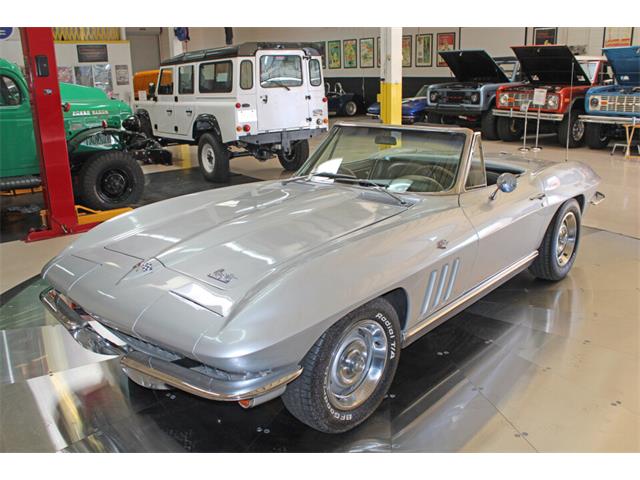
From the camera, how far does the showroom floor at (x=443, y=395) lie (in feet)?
8.52

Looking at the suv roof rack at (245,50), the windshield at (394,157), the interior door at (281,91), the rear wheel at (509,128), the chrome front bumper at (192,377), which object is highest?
the suv roof rack at (245,50)

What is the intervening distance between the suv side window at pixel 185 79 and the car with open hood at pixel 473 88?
20.8 feet

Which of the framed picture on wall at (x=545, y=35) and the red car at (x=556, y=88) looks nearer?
the red car at (x=556, y=88)

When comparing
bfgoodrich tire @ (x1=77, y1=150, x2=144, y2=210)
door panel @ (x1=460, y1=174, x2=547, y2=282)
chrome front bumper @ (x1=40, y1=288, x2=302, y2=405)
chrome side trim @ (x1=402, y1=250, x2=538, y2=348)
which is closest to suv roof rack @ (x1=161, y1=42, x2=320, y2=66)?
bfgoodrich tire @ (x1=77, y1=150, x2=144, y2=210)

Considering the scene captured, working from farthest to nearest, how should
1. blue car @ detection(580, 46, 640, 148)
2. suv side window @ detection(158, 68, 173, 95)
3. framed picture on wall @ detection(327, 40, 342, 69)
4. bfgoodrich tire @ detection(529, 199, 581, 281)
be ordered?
framed picture on wall @ detection(327, 40, 342, 69) < suv side window @ detection(158, 68, 173, 95) < blue car @ detection(580, 46, 640, 148) < bfgoodrich tire @ detection(529, 199, 581, 281)

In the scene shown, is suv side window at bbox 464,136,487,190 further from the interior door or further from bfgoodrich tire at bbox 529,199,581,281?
the interior door

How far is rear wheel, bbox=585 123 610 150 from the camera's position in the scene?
11.6 m

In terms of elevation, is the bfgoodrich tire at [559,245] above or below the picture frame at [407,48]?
below

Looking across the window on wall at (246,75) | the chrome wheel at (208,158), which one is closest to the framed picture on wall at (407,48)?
the window on wall at (246,75)

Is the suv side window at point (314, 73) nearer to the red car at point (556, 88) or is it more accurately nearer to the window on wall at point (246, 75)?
the window on wall at point (246, 75)

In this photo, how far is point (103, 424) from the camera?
2.74 meters

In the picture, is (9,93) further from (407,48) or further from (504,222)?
(407,48)

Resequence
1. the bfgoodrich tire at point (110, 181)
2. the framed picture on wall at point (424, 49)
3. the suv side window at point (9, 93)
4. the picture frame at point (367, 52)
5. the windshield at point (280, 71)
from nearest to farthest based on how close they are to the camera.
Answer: the suv side window at point (9, 93)
the bfgoodrich tire at point (110, 181)
the windshield at point (280, 71)
the framed picture on wall at point (424, 49)
the picture frame at point (367, 52)

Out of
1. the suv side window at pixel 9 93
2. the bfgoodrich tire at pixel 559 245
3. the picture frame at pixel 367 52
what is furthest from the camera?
the picture frame at pixel 367 52
